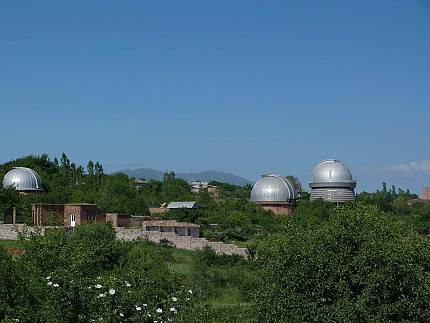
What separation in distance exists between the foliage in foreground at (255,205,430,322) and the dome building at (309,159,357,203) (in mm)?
43204

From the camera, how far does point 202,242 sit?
3422cm

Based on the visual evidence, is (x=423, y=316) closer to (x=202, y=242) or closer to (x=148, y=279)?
(x=148, y=279)

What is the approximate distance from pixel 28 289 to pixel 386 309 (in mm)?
6870

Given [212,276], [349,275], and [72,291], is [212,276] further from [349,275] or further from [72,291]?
[72,291]

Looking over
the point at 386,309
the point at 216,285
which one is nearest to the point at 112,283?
the point at 386,309

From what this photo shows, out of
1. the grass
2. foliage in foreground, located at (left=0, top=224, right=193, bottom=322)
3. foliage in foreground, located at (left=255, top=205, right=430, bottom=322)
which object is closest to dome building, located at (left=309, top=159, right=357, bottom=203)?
the grass

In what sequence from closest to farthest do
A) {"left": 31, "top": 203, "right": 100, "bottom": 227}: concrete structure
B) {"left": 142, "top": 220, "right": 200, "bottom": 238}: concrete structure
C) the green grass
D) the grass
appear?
the grass < the green grass < {"left": 31, "top": 203, "right": 100, "bottom": 227}: concrete structure < {"left": 142, "top": 220, "right": 200, "bottom": 238}: concrete structure

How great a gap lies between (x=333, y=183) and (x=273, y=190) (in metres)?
5.00

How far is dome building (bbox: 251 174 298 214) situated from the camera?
5819 cm

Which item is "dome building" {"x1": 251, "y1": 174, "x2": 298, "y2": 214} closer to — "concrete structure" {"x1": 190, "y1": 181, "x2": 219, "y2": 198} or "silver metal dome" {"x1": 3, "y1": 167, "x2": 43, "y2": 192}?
"concrete structure" {"x1": 190, "y1": 181, "x2": 219, "y2": 198}

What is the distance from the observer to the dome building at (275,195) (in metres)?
58.2

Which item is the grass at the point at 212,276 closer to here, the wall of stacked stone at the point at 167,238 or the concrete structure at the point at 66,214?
the wall of stacked stone at the point at 167,238

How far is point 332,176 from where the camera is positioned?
6141 cm

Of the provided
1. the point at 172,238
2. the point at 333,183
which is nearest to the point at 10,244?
the point at 172,238
